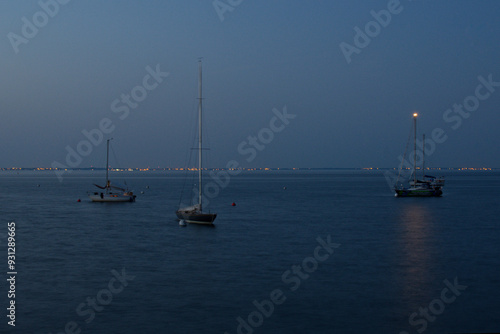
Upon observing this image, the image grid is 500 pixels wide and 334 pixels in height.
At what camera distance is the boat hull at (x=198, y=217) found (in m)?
62.0

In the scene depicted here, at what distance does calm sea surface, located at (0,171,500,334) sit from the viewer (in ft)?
87.1

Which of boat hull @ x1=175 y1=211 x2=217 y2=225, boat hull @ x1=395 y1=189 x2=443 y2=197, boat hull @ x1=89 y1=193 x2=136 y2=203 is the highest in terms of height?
boat hull @ x1=175 y1=211 x2=217 y2=225

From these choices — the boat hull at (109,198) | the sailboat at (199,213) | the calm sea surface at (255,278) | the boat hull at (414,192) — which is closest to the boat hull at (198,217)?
the sailboat at (199,213)

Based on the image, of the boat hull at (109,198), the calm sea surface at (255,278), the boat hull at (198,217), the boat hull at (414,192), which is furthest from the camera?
the boat hull at (414,192)

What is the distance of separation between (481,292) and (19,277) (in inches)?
1194

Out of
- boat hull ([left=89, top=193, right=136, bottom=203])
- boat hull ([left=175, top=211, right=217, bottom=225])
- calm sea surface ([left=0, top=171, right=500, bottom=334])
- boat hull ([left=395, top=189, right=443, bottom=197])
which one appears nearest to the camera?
calm sea surface ([left=0, top=171, right=500, bottom=334])

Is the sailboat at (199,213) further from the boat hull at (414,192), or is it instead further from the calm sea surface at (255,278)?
the boat hull at (414,192)

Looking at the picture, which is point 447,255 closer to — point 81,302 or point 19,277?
point 81,302

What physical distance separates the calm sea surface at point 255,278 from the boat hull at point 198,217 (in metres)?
1.01

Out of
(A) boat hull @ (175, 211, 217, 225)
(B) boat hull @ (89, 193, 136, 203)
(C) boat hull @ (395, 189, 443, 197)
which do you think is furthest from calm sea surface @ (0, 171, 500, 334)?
(C) boat hull @ (395, 189, 443, 197)

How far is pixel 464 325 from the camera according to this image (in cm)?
2611

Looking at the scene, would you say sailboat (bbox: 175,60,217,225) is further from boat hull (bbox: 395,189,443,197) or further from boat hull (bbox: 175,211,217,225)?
boat hull (bbox: 395,189,443,197)

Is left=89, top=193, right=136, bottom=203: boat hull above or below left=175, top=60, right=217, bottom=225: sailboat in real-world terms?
below

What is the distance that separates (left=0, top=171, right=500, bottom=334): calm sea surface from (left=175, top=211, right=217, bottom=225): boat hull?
101 cm
